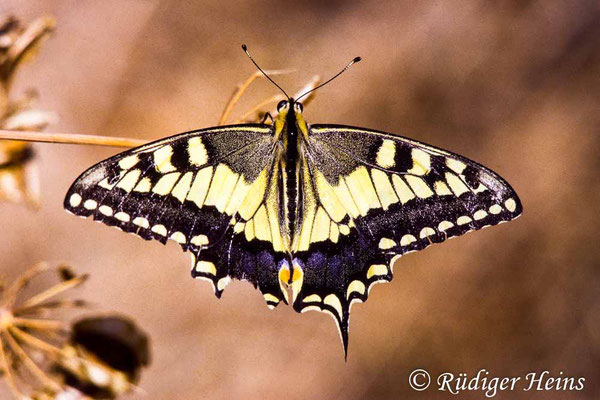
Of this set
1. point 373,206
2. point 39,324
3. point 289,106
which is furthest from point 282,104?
point 39,324

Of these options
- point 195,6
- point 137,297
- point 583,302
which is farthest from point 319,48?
point 583,302

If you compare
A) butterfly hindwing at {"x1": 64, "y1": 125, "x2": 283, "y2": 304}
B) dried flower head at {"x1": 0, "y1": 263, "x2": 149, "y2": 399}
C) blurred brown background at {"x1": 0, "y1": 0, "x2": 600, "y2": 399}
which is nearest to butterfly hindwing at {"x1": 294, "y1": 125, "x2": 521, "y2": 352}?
butterfly hindwing at {"x1": 64, "y1": 125, "x2": 283, "y2": 304}

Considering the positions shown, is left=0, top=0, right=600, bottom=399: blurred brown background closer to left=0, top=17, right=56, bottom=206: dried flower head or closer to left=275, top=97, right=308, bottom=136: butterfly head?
left=0, top=17, right=56, bottom=206: dried flower head

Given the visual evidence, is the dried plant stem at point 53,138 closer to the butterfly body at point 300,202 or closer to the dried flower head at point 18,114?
the butterfly body at point 300,202

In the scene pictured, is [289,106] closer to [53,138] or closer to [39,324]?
[53,138]

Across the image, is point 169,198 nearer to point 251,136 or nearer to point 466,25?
point 251,136

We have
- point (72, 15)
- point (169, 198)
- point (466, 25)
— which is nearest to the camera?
point (169, 198)
